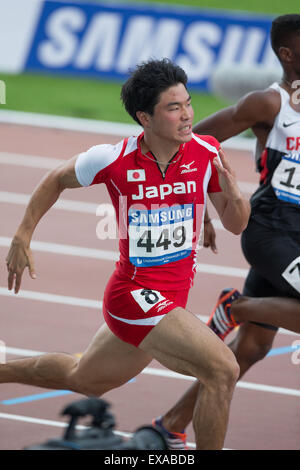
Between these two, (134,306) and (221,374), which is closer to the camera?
(221,374)

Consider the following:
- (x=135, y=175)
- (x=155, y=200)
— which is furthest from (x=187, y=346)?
(x=135, y=175)

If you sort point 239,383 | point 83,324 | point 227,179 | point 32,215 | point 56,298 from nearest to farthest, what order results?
point 227,179 → point 32,215 → point 239,383 → point 83,324 → point 56,298

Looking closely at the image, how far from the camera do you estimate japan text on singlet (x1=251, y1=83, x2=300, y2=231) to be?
22.5 feet

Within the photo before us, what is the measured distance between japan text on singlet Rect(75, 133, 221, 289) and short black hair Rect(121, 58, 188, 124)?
0.76ft

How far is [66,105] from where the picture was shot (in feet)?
67.7

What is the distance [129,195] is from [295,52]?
168cm

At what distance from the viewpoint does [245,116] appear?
6.85m

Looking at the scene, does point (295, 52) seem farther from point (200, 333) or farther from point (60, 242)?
point (60, 242)

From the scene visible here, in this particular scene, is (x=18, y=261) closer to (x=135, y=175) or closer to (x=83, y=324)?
(x=135, y=175)

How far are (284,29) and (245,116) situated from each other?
0.67 meters

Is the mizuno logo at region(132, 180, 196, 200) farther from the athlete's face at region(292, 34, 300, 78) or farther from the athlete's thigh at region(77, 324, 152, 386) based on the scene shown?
the athlete's face at region(292, 34, 300, 78)

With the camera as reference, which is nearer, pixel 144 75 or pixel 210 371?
pixel 210 371
